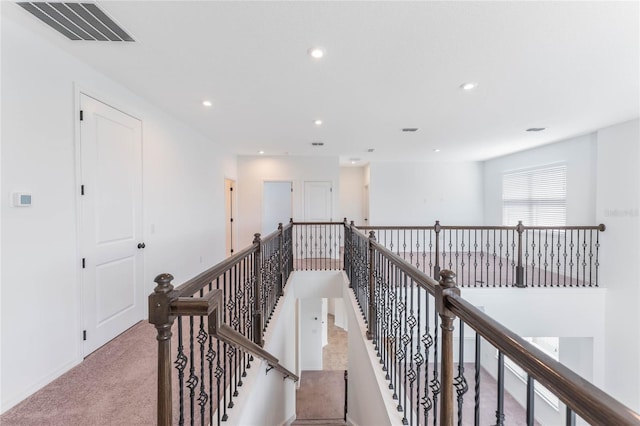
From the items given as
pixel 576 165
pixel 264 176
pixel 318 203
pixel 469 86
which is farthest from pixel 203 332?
pixel 576 165

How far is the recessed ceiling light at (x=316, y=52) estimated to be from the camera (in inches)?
87.9

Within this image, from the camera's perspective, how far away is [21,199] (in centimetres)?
196

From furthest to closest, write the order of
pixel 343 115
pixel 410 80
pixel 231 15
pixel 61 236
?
1. pixel 343 115
2. pixel 410 80
3. pixel 61 236
4. pixel 231 15

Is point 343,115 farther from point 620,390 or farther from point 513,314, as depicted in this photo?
point 620,390

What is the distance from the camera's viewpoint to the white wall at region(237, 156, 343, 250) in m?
→ 6.84

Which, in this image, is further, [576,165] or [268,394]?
[576,165]

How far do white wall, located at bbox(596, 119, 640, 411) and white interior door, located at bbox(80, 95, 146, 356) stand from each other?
6757 millimetres

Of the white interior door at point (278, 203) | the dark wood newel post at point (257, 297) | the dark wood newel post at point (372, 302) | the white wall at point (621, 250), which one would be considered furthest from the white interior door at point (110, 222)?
the white wall at point (621, 250)

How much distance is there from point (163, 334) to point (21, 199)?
1.84 m

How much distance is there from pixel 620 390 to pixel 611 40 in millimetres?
5114

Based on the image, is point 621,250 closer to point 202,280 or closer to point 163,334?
point 202,280

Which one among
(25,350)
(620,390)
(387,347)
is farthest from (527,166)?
(25,350)

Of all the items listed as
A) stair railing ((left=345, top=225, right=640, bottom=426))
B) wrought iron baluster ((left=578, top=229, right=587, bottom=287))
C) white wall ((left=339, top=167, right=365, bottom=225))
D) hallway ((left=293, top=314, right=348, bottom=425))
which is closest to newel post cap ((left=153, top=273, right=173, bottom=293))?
stair railing ((left=345, top=225, right=640, bottom=426))

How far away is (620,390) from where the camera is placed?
4207 mm
